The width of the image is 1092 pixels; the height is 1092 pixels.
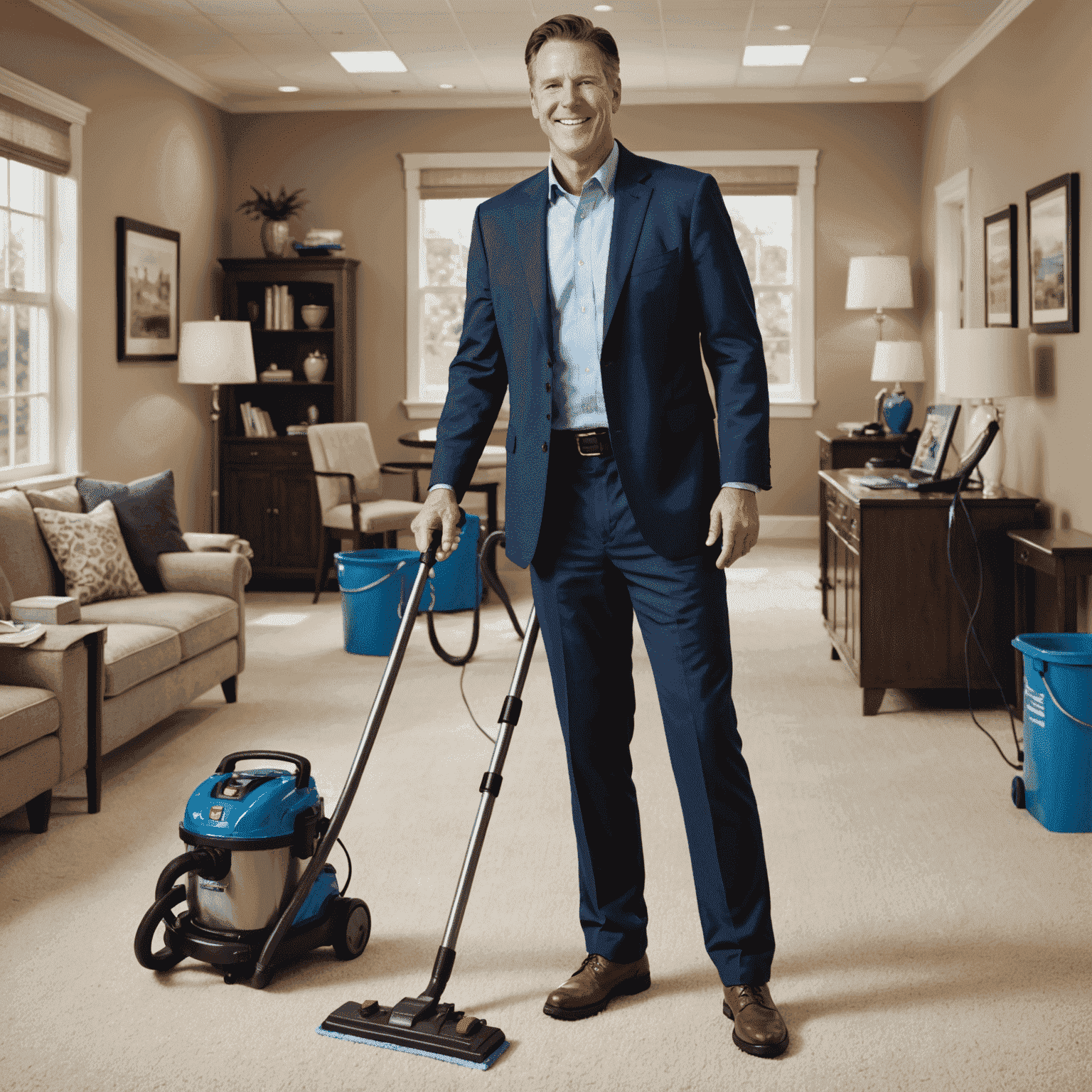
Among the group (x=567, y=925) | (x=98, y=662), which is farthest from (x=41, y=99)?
(x=567, y=925)

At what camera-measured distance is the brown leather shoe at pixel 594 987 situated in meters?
2.21

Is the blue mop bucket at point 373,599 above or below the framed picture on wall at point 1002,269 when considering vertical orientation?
below

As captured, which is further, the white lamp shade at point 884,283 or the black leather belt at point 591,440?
the white lamp shade at point 884,283

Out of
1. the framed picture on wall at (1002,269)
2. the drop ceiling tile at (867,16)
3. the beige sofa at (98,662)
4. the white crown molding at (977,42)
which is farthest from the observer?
the drop ceiling tile at (867,16)

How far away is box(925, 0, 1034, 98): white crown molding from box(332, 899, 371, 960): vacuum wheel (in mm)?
4920

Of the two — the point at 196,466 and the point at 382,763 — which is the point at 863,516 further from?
the point at 196,466

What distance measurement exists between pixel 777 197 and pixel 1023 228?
305cm

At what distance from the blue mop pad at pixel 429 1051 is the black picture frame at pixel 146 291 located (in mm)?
4956

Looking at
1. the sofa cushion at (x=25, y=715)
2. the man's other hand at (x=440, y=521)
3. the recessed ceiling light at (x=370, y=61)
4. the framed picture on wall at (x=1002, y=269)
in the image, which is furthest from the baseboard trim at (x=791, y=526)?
the man's other hand at (x=440, y=521)

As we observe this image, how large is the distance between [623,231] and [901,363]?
5.39m

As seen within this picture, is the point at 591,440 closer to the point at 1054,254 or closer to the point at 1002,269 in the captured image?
the point at 1054,254

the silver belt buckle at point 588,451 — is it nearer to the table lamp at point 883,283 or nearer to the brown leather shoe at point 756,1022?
the brown leather shoe at point 756,1022

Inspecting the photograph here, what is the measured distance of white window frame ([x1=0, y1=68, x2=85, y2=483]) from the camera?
5750mm

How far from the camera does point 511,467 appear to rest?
2.21 metres
